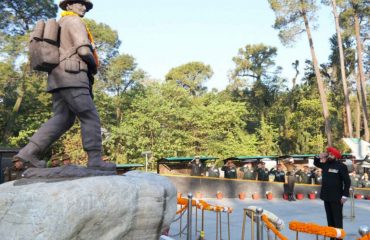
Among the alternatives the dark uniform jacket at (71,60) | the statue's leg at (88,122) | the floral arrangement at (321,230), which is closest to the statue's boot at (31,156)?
the statue's leg at (88,122)

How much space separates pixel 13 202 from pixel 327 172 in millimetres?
5010

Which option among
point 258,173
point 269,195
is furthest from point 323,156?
point 258,173

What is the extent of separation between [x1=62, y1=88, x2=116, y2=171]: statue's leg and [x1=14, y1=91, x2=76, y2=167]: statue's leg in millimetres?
193

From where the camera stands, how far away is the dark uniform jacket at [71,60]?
14.1 ft

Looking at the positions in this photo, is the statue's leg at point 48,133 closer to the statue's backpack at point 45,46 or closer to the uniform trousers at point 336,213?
the statue's backpack at point 45,46

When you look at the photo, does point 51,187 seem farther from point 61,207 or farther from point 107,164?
point 107,164

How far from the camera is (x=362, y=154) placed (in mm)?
14641

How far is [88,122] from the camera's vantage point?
14.5 ft

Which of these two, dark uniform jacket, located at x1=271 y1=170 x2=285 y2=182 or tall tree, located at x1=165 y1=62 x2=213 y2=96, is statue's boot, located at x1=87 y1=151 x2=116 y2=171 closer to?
dark uniform jacket, located at x1=271 y1=170 x2=285 y2=182

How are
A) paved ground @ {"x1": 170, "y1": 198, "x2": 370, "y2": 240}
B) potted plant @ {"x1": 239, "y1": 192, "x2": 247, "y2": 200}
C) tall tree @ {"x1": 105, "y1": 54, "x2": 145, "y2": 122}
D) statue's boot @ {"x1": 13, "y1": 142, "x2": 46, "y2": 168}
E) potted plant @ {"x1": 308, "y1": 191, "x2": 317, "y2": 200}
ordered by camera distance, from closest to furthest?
statue's boot @ {"x1": 13, "y1": 142, "x2": 46, "y2": 168} → paved ground @ {"x1": 170, "y1": 198, "x2": 370, "y2": 240} → potted plant @ {"x1": 239, "y1": 192, "x2": 247, "y2": 200} → potted plant @ {"x1": 308, "y1": 191, "x2": 317, "y2": 200} → tall tree @ {"x1": 105, "y1": 54, "x2": 145, "y2": 122}

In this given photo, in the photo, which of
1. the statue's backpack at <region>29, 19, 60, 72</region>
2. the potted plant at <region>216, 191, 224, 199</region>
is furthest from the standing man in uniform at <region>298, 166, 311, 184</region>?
the statue's backpack at <region>29, 19, 60, 72</region>

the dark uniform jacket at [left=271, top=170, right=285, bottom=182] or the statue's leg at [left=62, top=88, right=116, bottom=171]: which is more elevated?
the statue's leg at [left=62, top=88, right=116, bottom=171]

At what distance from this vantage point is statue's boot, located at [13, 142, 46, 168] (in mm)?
4195

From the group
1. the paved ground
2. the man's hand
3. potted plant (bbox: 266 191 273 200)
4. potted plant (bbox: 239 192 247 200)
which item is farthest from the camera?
potted plant (bbox: 266 191 273 200)
